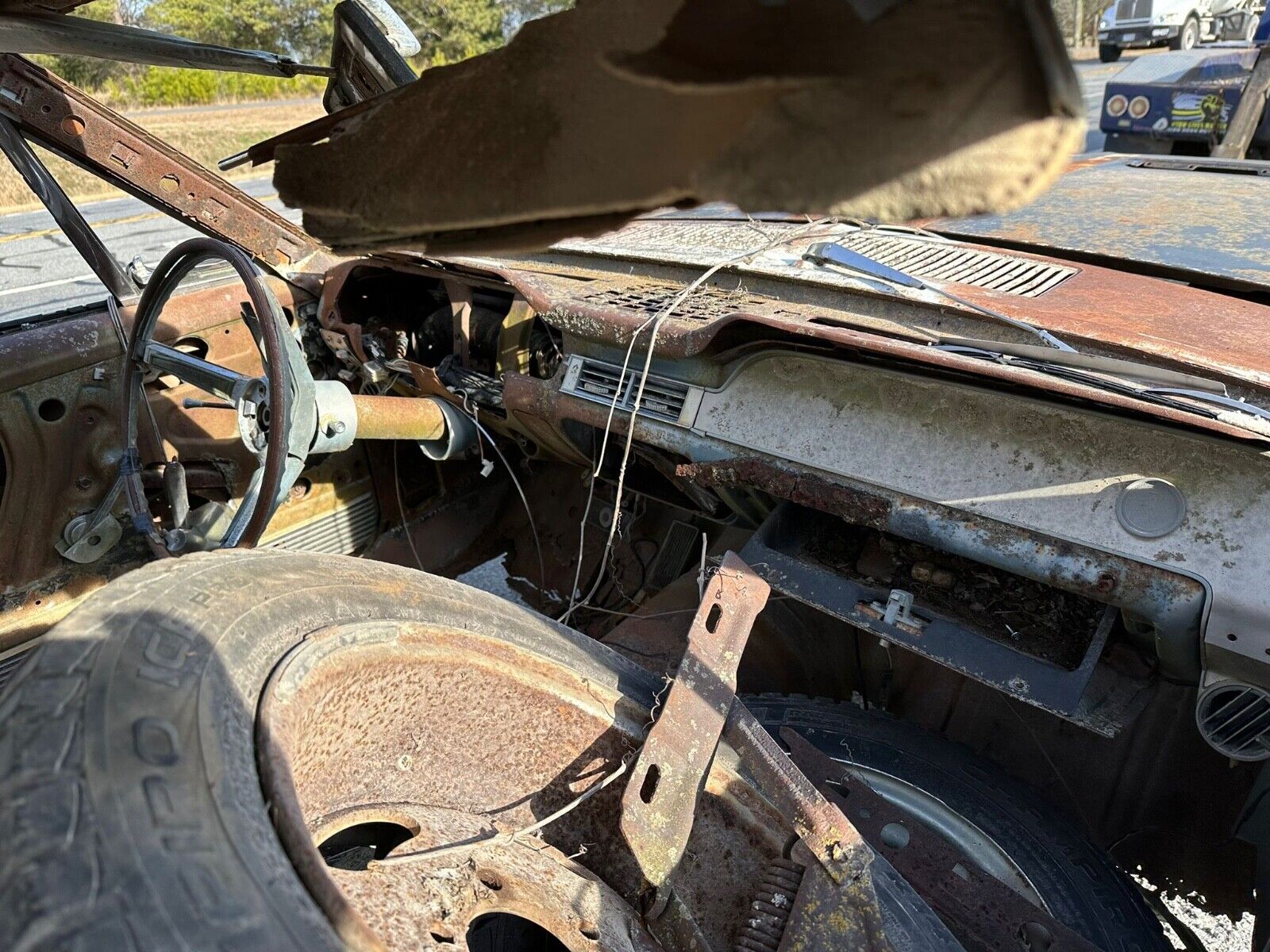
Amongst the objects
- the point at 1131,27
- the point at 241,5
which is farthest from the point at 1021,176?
the point at 241,5

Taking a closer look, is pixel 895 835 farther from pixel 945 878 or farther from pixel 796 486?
pixel 796 486

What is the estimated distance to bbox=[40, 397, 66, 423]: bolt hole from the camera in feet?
9.00

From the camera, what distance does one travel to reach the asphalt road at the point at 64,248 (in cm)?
831

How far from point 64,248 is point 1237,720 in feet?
42.5

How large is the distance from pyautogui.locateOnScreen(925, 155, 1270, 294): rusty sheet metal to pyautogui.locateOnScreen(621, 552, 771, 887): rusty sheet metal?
1.21m

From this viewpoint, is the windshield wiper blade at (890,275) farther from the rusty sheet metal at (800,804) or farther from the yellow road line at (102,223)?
the yellow road line at (102,223)

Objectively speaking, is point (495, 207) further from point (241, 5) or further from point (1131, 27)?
point (241, 5)

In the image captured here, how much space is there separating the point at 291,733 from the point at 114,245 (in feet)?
38.3

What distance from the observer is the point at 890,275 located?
7.55ft

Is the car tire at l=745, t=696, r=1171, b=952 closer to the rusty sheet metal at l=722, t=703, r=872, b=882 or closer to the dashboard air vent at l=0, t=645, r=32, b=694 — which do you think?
the rusty sheet metal at l=722, t=703, r=872, b=882

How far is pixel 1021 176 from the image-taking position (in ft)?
1.70

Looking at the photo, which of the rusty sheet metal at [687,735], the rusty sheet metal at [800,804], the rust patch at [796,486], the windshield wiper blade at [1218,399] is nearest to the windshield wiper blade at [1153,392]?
the windshield wiper blade at [1218,399]

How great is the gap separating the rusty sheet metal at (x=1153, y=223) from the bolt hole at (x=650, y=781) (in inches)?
61.4

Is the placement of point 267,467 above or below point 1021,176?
below
